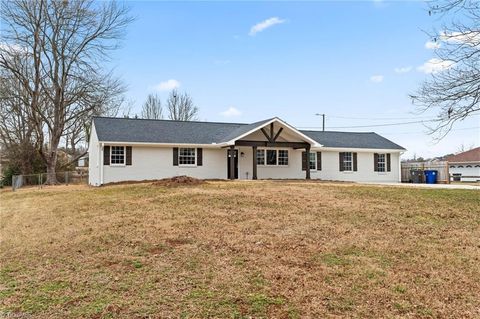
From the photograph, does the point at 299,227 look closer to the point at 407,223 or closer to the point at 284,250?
the point at 284,250

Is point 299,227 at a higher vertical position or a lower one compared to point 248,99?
lower

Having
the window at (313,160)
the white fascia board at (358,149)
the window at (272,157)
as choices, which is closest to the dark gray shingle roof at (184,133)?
the white fascia board at (358,149)

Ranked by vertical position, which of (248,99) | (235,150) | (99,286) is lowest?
(99,286)

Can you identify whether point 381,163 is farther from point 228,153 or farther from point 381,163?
point 228,153

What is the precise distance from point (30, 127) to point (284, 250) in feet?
95.2

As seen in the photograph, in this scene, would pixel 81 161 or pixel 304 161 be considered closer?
pixel 304 161

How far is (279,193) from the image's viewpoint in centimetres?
1385

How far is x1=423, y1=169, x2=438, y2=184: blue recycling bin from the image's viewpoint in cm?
2544

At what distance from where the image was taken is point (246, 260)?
6.38 m

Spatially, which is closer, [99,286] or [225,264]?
[99,286]

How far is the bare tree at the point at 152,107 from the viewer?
4812 cm

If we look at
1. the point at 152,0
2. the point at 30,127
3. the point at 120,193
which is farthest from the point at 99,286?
the point at 30,127

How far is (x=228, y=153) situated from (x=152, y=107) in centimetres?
2827

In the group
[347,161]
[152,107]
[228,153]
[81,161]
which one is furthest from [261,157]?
[152,107]
